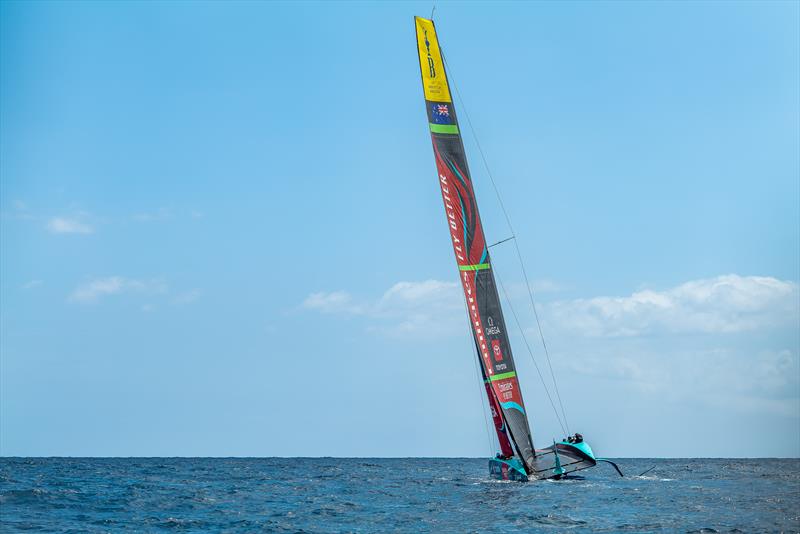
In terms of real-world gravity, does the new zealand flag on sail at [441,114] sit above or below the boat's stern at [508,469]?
above

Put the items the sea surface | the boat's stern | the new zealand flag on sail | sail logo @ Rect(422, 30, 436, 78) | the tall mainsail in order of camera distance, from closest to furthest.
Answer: the sea surface
the boat's stern
the tall mainsail
the new zealand flag on sail
sail logo @ Rect(422, 30, 436, 78)

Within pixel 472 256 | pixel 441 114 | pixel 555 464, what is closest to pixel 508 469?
pixel 555 464

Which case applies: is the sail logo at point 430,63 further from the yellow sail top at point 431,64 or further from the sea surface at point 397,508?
the sea surface at point 397,508

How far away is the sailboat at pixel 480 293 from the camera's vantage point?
98.5ft

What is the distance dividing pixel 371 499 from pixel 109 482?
1440cm

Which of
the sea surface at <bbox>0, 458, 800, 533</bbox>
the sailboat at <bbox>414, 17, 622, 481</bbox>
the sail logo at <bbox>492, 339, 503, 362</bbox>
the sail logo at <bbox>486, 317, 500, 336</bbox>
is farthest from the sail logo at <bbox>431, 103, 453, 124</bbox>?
the sea surface at <bbox>0, 458, 800, 533</bbox>

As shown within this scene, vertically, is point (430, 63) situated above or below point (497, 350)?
above

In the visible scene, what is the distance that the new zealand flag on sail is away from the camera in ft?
102

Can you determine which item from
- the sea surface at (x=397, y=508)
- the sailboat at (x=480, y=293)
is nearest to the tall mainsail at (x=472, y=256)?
the sailboat at (x=480, y=293)

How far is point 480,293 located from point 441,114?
22.3ft

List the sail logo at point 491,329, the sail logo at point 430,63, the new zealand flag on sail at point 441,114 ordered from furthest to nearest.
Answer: the sail logo at point 430,63, the new zealand flag on sail at point 441,114, the sail logo at point 491,329

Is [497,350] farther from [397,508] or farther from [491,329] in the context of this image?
[397,508]

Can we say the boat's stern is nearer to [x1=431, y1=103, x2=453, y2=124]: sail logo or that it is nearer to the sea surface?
the sea surface

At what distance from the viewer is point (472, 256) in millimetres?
30562
